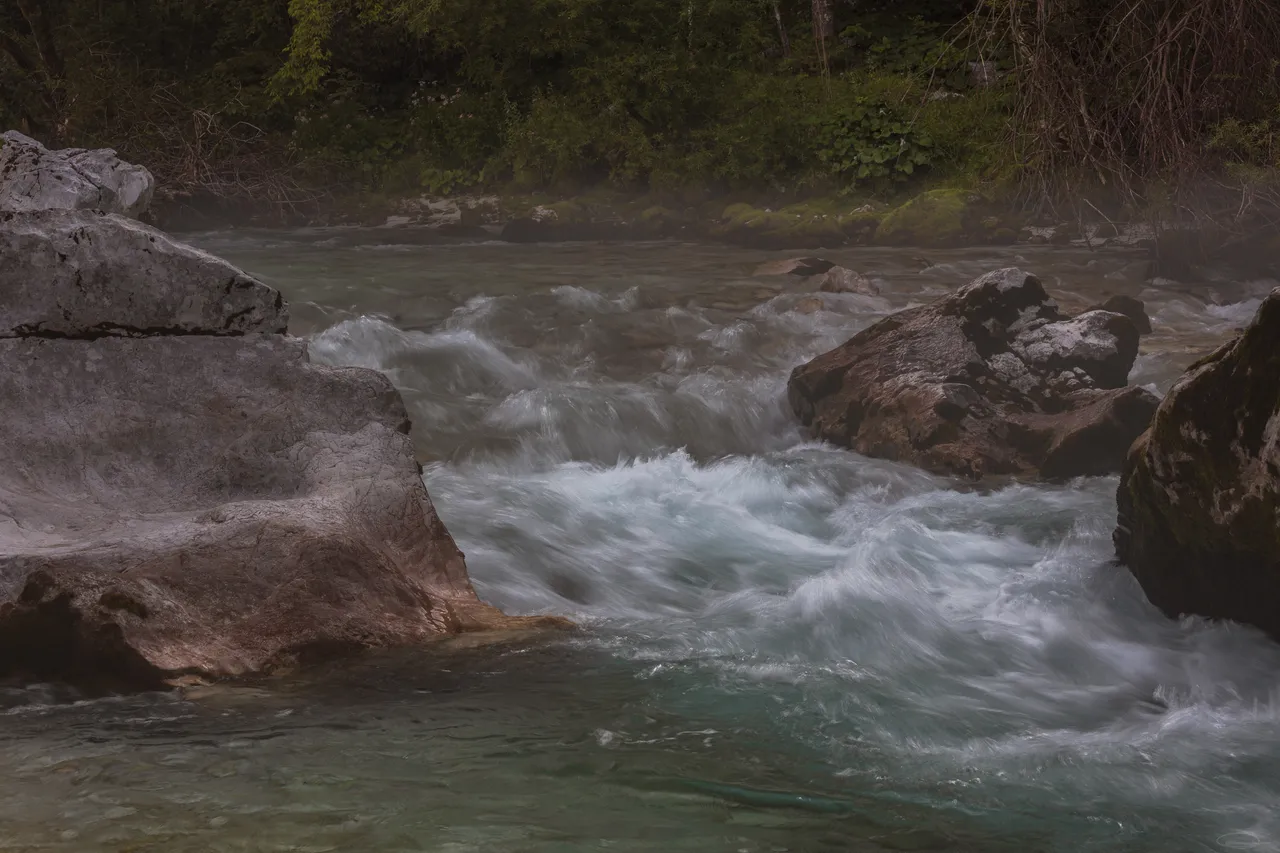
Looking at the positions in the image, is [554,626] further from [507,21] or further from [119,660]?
[507,21]

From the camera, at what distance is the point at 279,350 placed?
5164 mm

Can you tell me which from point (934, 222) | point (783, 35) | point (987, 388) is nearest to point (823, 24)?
point (783, 35)

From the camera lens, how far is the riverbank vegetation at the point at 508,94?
18.2 m

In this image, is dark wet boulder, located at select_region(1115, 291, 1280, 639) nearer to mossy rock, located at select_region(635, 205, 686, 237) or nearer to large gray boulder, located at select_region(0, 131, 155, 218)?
large gray boulder, located at select_region(0, 131, 155, 218)

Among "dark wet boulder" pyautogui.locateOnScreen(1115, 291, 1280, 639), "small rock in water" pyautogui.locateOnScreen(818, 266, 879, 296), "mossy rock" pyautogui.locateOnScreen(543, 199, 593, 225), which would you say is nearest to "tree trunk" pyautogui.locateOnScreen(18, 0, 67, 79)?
"mossy rock" pyautogui.locateOnScreen(543, 199, 593, 225)

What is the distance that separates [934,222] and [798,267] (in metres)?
3.32

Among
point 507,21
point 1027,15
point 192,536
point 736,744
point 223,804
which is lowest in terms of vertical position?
point 736,744

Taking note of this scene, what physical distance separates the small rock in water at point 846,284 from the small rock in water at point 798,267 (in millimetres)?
618

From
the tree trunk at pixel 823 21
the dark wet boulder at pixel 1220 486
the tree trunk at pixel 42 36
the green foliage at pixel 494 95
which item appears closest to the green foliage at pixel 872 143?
the green foliage at pixel 494 95

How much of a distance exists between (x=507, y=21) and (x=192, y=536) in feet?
58.0

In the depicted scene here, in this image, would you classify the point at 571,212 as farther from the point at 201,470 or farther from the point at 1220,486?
the point at 1220,486

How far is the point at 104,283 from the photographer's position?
5008 millimetres

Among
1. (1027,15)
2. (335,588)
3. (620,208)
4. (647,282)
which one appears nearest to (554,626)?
(335,588)

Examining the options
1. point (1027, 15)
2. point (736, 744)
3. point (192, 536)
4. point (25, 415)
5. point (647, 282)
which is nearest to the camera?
point (736, 744)
